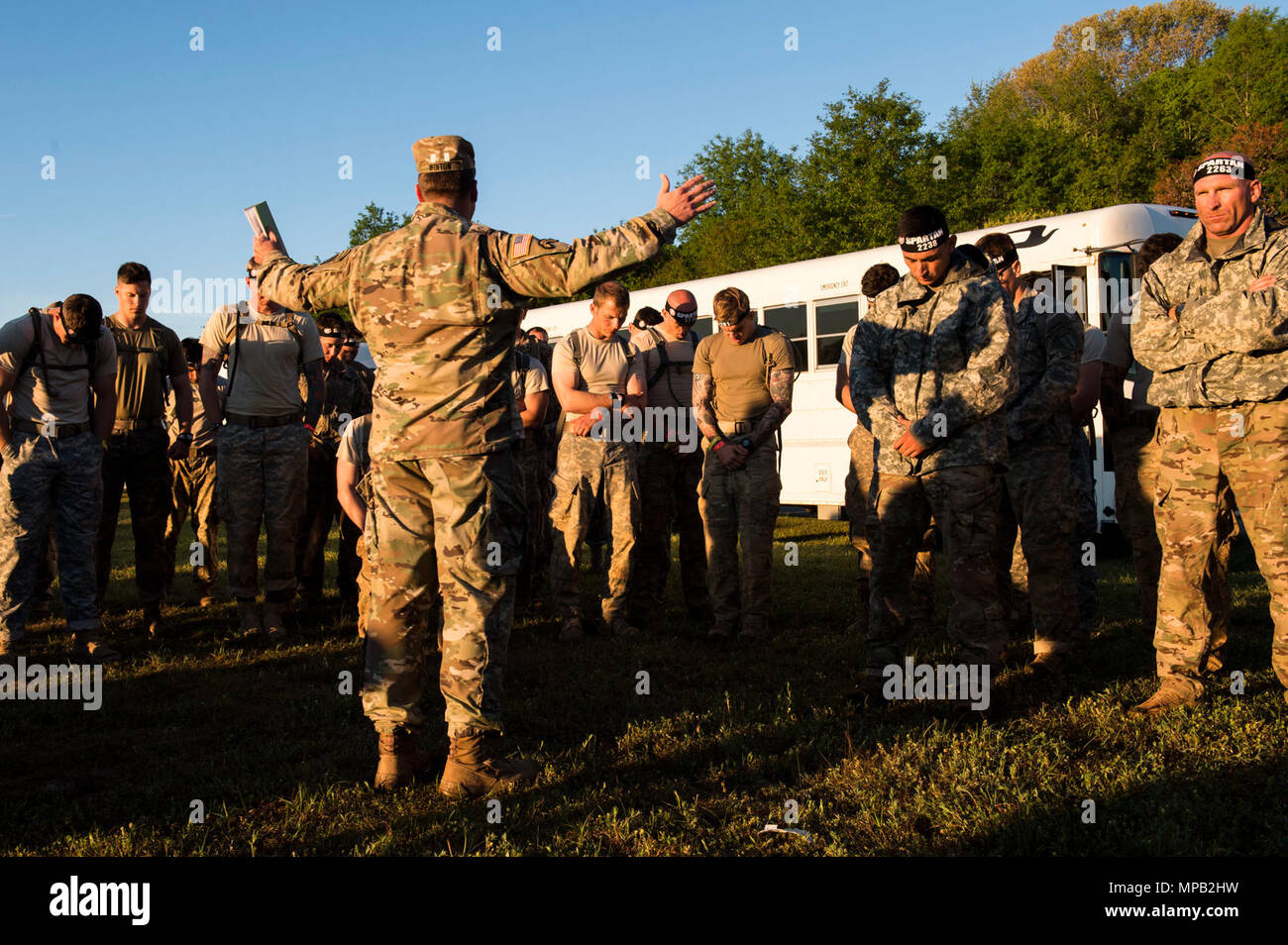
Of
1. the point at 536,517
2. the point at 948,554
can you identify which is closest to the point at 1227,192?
the point at 948,554

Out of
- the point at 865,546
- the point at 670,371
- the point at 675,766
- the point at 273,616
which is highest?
the point at 670,371

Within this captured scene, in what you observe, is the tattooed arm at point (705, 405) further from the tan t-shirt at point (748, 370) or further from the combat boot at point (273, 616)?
the combat boot at point (273, 616)

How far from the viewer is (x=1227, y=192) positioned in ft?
15.3

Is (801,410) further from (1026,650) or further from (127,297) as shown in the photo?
(127,297)

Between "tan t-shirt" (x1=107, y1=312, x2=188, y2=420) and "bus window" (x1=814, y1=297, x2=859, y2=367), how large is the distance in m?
8.53

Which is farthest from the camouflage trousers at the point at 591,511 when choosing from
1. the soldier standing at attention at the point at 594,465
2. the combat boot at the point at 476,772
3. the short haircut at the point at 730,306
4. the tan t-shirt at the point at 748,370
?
the combat boot at the point at 476,772

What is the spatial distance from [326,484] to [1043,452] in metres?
5.70

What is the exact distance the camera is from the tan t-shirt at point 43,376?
20.7 ft

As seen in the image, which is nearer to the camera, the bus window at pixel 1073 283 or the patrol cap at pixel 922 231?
the patrol cap at pixel 922 231

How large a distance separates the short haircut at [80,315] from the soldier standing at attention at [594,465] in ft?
10.1

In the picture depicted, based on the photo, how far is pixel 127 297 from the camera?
7.27 m

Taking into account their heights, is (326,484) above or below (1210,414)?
below

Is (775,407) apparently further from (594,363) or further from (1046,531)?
(1046,531)
